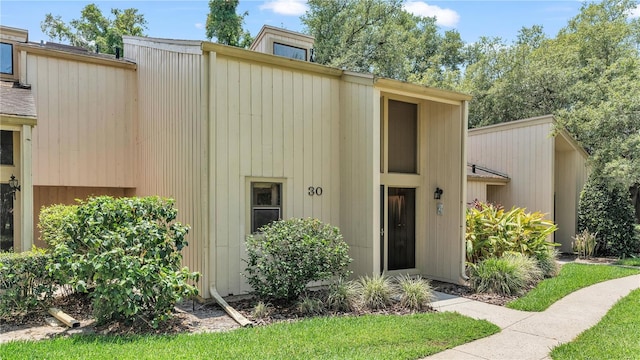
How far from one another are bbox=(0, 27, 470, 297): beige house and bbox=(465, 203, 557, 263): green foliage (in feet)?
2.91

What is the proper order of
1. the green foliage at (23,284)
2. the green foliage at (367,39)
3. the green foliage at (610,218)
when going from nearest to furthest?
the green foliage at (23,284)
the green foliage at (610,218)
the green foliage at (367,39)

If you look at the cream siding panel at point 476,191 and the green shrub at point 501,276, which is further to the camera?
the cream siding panel at point 476,191

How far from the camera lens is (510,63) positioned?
18109 mm

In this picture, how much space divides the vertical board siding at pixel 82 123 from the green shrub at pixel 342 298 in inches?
235

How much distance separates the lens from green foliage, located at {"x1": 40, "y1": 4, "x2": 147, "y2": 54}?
21250mm

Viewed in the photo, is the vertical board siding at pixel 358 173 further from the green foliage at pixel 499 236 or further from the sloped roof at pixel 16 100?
the sloped roof at pixel 16 100

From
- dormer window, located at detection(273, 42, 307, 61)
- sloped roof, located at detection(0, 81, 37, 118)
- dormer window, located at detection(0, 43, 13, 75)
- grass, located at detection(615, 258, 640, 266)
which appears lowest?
grass, located at detection(615, 258, 640, 266)

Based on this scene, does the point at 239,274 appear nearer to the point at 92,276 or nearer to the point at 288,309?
the point at 288,309

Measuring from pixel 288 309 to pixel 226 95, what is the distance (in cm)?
370

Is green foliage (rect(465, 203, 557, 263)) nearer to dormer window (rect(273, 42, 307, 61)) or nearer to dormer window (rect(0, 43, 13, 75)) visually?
dormer window (rect(273, 42, 307, 61))

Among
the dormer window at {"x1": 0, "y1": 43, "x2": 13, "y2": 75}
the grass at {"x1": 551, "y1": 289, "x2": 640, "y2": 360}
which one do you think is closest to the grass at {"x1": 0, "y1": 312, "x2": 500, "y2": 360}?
the grass at {"x1": 551, "y1": 289, "x2": 640, "y2": 360}

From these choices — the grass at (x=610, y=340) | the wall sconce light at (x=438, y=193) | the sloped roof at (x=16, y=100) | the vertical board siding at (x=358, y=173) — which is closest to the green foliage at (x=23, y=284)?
→ the sloped roof at (x=16, y=100)

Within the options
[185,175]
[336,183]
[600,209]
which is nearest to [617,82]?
[600,209]

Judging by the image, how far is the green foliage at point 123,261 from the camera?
4.76 meters
